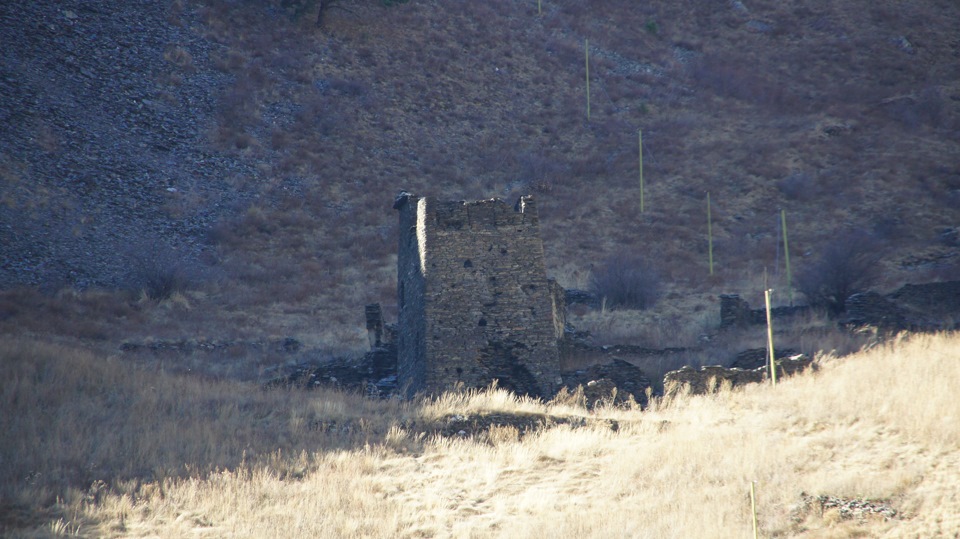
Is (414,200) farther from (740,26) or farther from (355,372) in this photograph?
A: (740,26)

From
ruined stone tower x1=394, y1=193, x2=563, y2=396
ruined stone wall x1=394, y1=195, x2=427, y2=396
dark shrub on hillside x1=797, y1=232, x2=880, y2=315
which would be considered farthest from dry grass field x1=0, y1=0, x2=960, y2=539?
ruined stone wall x1=394, y1=195, x2=427, y2=396

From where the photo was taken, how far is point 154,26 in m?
44.2

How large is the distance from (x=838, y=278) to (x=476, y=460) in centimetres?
1739

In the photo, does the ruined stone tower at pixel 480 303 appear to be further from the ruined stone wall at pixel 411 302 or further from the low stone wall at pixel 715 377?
the low stone wall at pixel 715 377

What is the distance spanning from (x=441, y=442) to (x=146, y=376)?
24.3 feet

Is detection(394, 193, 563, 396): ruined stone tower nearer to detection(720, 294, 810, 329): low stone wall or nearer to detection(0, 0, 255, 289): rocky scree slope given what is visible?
detection(720, 294, 810, 329): low stone wall

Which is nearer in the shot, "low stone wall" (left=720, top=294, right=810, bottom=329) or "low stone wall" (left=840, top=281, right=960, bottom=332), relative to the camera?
"low stone wall" (left=840, top=281, right=960, bottom=332)

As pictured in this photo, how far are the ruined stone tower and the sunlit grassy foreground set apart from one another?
4.65 ft

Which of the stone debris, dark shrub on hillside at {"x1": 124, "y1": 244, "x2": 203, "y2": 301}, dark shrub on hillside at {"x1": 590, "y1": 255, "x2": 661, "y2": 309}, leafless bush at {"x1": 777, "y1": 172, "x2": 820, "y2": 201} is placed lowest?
the stone debris

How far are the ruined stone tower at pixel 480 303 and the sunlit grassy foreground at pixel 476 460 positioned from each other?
1.42m

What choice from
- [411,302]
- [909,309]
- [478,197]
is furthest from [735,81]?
[411,302]

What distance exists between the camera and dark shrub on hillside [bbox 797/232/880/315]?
88.9 ft

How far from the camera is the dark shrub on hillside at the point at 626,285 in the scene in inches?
1185

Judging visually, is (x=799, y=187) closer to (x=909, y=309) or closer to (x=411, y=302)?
(x=909, y=309)
